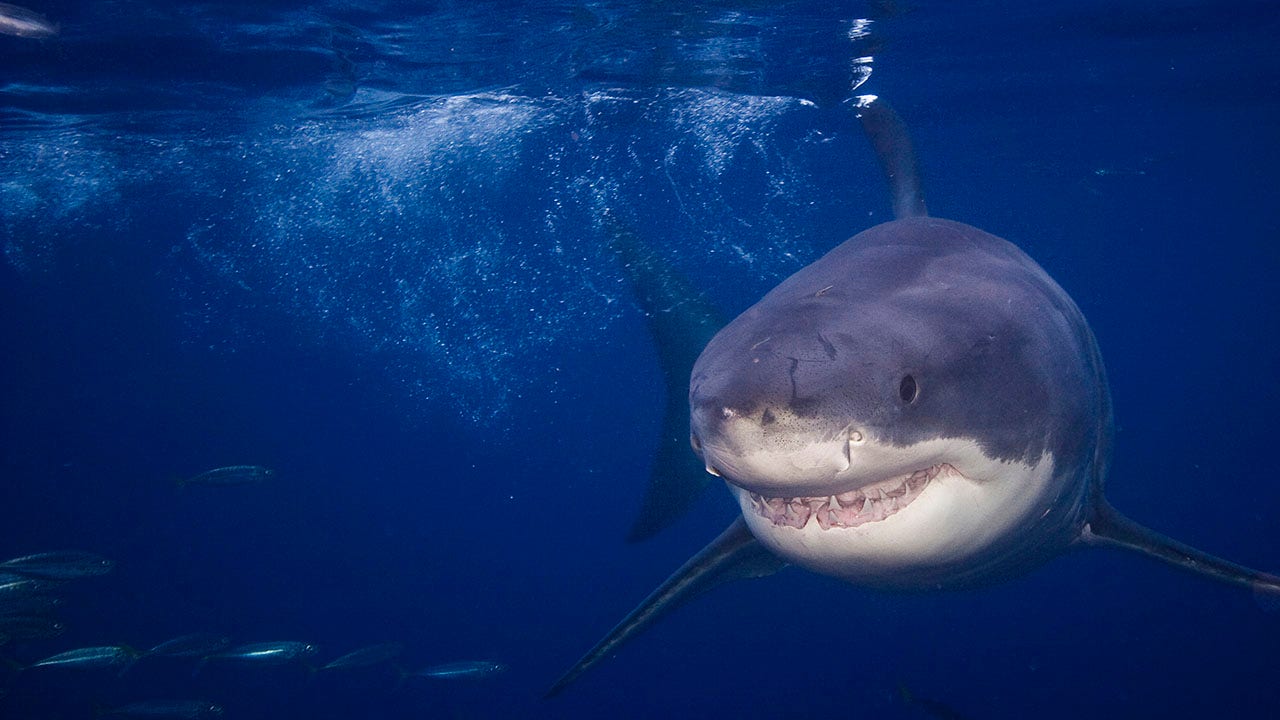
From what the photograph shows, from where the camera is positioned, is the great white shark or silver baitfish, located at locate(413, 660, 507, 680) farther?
silver baitfish, located at locate(413, 660, 507, 680)

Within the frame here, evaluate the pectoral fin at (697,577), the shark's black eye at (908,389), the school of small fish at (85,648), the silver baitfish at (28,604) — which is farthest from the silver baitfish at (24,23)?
the shark's black eye at (908,389)

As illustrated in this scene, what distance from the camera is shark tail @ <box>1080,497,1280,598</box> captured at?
3.86 meters

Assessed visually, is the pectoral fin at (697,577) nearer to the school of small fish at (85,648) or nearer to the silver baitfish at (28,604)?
the school of small fish at (85,648)

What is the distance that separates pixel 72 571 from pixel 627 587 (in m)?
19.7

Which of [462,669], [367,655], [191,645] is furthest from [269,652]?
[462,669]

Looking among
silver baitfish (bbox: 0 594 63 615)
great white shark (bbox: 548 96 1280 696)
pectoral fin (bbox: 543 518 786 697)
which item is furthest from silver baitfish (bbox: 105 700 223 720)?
great white shark (bbox: 548 96 1280 696)

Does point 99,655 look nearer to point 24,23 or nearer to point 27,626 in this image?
point 27,626

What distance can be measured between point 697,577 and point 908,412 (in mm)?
2691

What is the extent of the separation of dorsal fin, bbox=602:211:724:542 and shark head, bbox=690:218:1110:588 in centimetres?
410

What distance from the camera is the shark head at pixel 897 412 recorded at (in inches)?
72.3

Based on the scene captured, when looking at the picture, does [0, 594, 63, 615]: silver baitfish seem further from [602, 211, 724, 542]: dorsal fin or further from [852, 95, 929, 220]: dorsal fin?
[852, 95, 929, 220]: dorsal fin

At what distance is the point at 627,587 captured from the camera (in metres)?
26.0

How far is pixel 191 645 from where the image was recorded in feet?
30.5

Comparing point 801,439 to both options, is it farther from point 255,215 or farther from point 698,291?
point 255,215
